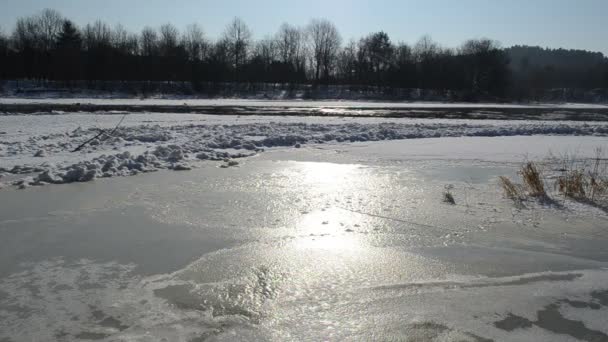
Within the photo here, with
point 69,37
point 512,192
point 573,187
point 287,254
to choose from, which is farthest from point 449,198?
point 69,37

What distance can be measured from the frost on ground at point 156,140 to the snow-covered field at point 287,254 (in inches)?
4.3

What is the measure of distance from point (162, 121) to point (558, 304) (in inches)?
667

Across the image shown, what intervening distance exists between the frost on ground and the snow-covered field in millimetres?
110

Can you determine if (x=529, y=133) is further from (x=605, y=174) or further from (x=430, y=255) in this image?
(x=430, y=255)

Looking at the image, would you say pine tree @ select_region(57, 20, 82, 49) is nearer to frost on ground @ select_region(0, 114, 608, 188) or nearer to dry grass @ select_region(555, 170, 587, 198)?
frost on ground @ select_region(0, 114, 608, 188)

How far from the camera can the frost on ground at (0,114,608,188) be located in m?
8.94

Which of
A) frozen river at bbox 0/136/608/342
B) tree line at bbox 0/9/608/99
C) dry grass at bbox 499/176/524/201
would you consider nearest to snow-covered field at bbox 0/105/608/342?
frozen river at bbox 0/136/608/342

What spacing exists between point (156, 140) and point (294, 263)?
9.89 meters

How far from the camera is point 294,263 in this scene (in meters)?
4.57

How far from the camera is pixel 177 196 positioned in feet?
23.5

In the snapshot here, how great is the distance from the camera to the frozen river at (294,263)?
342cm

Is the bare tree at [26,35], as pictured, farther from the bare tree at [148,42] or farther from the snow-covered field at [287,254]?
the snow-covered field at [287,254]

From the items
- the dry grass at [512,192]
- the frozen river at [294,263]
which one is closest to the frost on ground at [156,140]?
the frozen river at [294,263]

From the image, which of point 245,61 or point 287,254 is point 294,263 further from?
point 245,61
